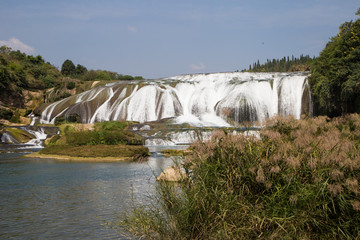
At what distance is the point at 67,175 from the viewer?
14875 mm

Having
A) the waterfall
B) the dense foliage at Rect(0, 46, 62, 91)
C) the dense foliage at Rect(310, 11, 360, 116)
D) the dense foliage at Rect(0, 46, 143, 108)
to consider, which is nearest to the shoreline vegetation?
the waterfall

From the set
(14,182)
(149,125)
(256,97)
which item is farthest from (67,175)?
(256,97)

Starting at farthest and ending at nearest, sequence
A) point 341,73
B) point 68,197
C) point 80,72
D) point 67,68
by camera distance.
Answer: point 80,72 < point 67,68 < point 341,73 < point 68,197

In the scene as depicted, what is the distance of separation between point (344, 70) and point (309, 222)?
30.5 m

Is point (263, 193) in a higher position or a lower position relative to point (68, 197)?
higher

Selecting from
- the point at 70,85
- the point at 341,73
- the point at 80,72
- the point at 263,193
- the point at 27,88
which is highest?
the point at 80,72

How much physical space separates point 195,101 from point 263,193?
131ft

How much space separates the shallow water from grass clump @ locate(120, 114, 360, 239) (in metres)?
1.36

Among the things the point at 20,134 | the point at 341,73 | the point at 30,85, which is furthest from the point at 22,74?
the point at 341,73

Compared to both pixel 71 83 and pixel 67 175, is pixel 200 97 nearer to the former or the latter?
pixel 71 83

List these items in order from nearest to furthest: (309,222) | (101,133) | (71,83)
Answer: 1. (309,222)
2. (101,133)
3. (71,83)

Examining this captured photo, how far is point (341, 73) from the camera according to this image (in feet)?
106

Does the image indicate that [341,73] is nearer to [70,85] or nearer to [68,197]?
[68,197]

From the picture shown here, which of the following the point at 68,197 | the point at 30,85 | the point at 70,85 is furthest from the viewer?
the point at 30,85
